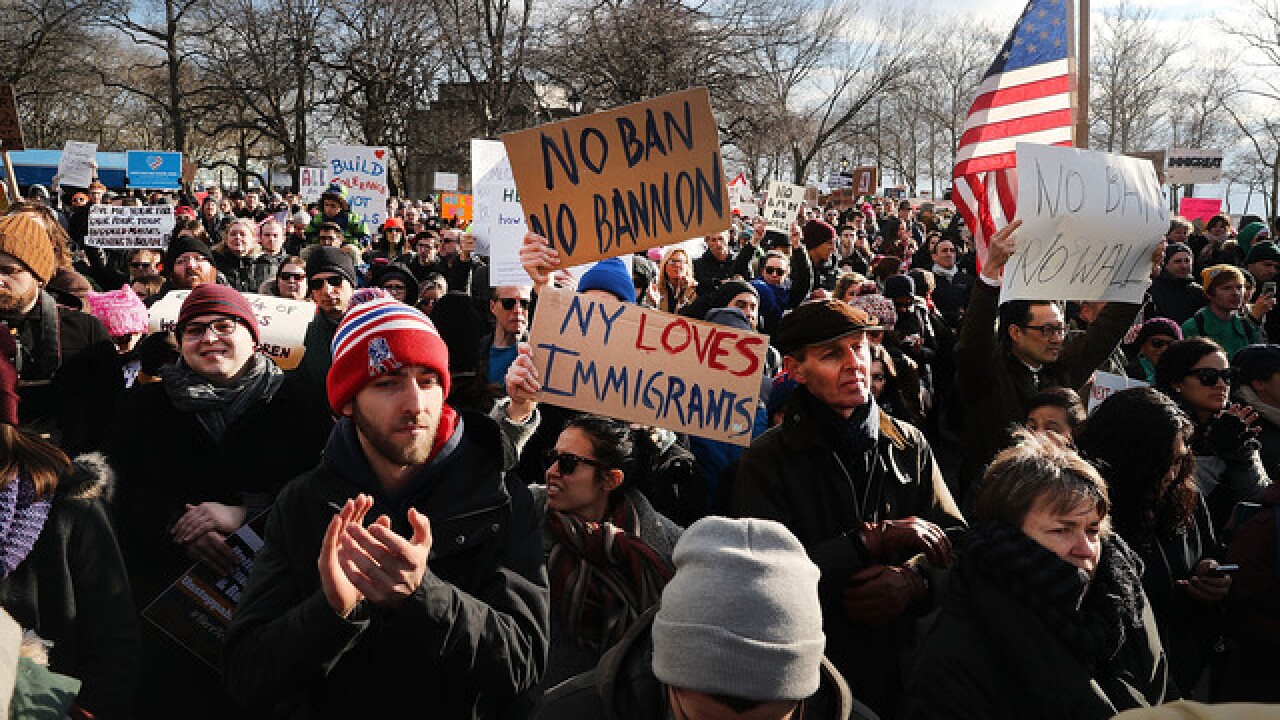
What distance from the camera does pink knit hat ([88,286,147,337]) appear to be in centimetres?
490

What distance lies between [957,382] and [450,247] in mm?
7088

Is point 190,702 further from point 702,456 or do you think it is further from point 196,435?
point 702,456

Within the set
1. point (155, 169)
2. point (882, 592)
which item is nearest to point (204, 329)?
point (882, 592)

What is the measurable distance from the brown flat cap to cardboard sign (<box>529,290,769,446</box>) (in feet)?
0.38

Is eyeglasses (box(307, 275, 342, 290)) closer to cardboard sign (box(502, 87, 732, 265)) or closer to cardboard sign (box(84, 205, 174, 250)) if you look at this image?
cardboard sign (box(502, 87, 732, 265))

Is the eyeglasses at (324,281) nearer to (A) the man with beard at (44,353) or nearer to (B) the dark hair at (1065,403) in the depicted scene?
(A) the man with beard at (44,353)

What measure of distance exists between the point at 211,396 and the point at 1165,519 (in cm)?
314

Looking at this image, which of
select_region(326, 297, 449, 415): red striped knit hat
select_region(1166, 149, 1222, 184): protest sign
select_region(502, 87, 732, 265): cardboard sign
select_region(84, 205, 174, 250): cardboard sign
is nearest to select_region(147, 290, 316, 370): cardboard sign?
select_region(502, 87, 732, 265): cardboard sign

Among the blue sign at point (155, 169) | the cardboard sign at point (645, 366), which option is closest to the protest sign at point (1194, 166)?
the cardboard sign at point (645, 366)

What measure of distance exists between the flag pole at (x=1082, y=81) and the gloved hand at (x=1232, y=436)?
1709 mm

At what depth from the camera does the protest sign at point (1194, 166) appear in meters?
18.1

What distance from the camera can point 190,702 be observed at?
285 cm

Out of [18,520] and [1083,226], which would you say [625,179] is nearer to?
[18,520]

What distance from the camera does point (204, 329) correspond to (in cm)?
326
